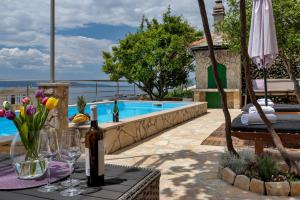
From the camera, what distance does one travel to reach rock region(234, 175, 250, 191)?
11.2 ft

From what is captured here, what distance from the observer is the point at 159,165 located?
4512 mm

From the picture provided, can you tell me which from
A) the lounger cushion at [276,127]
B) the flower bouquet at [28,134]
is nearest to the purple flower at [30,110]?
the flower bouquet at [28,134]

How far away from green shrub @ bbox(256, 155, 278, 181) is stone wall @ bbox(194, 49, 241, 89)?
10382 mm

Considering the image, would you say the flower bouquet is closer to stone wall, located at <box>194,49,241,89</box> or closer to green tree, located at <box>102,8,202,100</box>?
stone wall, located at <box>194,49,241,89</box>

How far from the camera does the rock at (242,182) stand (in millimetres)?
3410

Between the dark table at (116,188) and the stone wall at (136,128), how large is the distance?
10.3 feet

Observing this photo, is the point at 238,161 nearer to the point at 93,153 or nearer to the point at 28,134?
the point at 93,153

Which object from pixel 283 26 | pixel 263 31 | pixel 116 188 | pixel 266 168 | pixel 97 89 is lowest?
pixel 266 168

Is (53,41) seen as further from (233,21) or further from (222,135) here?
(233,21)

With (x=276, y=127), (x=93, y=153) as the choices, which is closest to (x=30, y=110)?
(x=93, y=153)

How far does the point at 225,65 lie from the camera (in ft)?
45.0

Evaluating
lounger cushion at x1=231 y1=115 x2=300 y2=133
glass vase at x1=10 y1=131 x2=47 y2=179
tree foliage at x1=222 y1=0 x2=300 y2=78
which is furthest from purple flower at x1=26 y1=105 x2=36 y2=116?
tree foliage at x1=222 y1=0 x2=300 y2=78

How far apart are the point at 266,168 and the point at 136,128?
3326 millimetres

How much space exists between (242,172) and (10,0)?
14.0 ft
